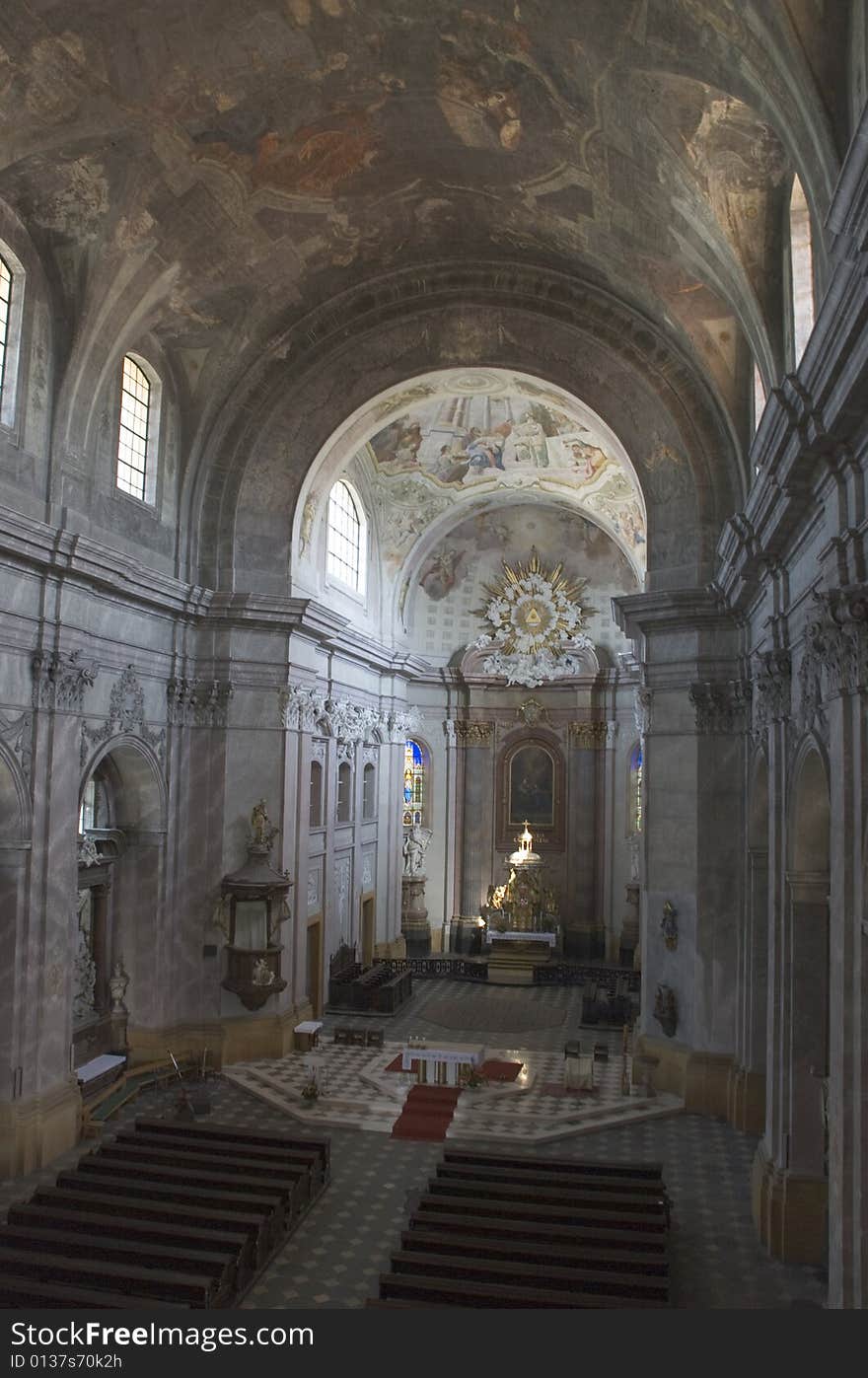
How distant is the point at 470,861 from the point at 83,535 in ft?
63.1

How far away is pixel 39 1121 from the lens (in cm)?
1374

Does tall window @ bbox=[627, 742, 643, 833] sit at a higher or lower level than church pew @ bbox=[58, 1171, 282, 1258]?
higher

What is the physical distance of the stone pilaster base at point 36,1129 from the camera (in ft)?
44.0

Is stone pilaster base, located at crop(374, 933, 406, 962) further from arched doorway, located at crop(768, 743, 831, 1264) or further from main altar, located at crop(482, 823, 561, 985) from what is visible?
arched doorway, located at crop(768, 743, 831, 1264)

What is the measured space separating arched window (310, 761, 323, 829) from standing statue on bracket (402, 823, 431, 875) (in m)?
8.16

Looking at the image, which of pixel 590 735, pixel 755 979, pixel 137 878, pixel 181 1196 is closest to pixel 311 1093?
pixel 137 878

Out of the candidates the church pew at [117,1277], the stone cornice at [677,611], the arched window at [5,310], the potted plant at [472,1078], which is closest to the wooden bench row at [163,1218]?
the church pew at [117,1277]

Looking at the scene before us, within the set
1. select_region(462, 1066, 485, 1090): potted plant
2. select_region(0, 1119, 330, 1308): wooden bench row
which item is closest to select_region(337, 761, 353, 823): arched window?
select_region(462, 1066, 485, 1090): potted plant

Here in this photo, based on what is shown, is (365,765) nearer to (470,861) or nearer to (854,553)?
(470,861)

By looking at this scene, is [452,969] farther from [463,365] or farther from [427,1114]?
[463,365]

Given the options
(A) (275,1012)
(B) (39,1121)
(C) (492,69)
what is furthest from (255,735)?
(C) (492,69)

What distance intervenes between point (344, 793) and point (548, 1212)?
14.3 m

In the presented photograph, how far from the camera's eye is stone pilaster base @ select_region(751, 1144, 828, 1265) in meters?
11.6

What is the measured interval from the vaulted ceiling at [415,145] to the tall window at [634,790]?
15.4m
